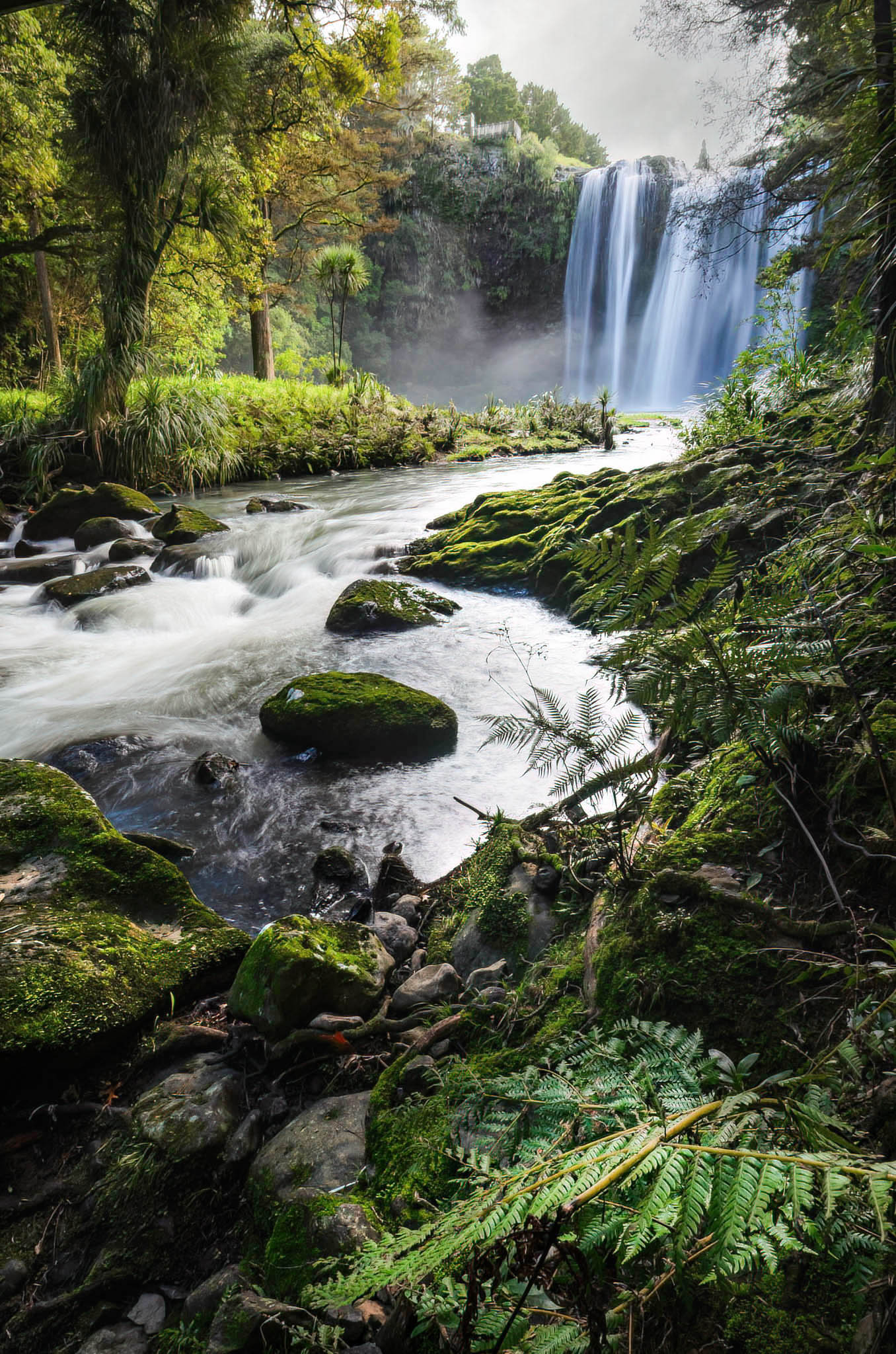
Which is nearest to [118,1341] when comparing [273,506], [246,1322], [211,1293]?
[211,1293]

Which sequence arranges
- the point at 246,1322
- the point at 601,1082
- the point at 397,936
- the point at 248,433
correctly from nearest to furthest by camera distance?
1. the point at 601,1082
2. the point at 246,1322
3. the point at 397,936
4. the point at 248,433

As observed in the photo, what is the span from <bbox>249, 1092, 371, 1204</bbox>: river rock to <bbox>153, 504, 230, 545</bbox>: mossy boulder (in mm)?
8384

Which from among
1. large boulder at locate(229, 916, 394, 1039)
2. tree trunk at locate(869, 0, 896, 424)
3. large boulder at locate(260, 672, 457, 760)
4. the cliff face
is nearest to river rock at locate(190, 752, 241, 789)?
large boulder at locate(260, 672, 457, 760)

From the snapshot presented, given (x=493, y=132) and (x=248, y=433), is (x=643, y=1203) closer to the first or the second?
(x=248, y=433)

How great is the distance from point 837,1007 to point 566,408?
70.8 feet

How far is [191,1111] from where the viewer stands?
1.78 metres

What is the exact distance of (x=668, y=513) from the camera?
19.4 feet

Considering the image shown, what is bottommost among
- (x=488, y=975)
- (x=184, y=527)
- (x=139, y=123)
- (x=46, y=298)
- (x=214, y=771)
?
(x=214, y=771)

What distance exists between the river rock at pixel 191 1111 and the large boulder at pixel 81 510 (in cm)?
989

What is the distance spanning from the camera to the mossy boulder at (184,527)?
30.0 ft

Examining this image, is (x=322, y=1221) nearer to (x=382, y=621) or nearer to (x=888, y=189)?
(x=888, y=189)

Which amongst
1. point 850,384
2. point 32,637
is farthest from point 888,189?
point 32,637

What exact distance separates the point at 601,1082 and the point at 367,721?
11.5ft

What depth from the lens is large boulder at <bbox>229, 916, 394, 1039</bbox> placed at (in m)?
2.03
